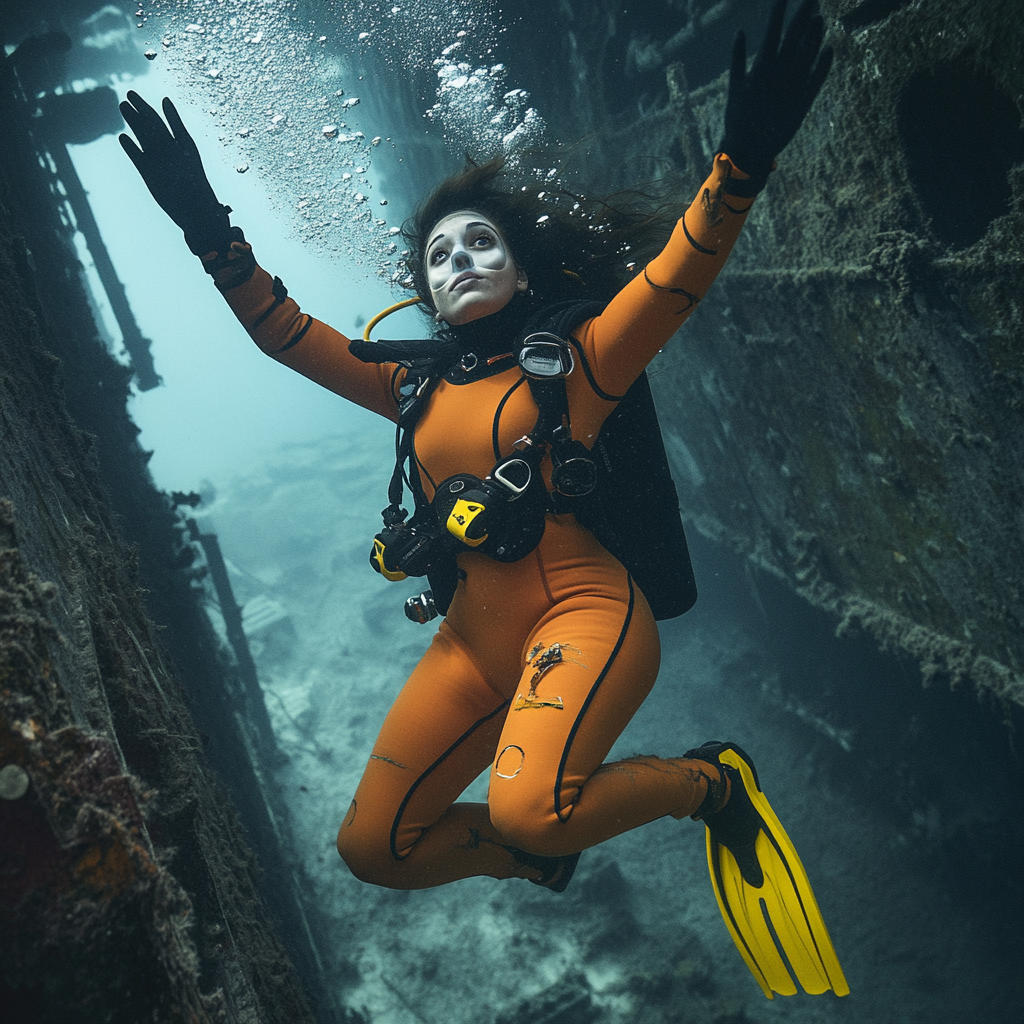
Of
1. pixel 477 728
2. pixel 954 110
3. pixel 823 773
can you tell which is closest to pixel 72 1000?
pixel 477 728

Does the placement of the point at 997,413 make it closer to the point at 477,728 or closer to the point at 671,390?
the point at 477,728

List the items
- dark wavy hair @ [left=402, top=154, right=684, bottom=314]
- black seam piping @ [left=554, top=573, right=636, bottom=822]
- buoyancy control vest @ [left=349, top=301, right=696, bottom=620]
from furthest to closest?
dark wavy hair @ [left=402, top=154, right=684, bottom=314]
buoyancy control vest @ [left=349, top=301, right=696, bottom=620]
black seam piping @ [left=554, top=573, right=636, bottom=822]

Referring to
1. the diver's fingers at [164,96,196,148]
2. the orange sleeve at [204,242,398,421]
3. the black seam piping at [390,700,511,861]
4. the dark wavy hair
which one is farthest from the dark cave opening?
the diver's fingers at [164,96,196,148]

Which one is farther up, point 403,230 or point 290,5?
point 290,5

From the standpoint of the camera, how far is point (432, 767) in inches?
87.3

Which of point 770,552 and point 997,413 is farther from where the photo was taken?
point 770,552

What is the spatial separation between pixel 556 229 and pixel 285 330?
1.16 m

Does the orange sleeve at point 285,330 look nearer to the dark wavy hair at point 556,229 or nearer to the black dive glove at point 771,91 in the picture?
the dark wavy hair at point 556,229

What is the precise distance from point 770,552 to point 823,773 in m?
2.29

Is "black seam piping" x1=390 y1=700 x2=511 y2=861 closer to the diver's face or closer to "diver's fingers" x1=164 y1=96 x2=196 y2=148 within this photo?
the diver's face

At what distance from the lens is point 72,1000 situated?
0.81 meters

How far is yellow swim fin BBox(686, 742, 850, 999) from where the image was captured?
255 centimetres

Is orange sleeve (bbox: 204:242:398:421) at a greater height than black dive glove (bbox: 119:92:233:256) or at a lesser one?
lesser

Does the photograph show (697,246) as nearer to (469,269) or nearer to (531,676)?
(469,269)
